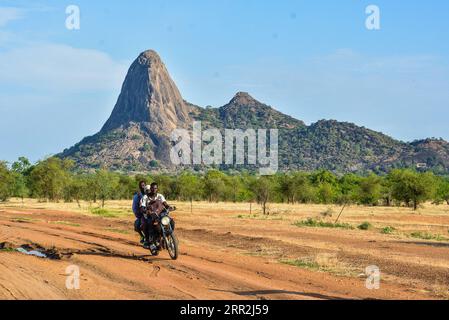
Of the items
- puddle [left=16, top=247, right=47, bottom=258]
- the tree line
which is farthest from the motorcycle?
the tree line

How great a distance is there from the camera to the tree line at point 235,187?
7325cm

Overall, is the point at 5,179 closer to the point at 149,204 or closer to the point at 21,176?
the point at 21,176

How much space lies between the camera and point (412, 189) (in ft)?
243

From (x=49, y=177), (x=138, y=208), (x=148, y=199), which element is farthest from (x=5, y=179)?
(x=148, y=199)

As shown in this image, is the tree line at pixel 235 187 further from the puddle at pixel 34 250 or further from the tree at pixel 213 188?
the puddle at pixel 34 250

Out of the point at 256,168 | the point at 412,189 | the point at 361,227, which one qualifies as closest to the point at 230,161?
the point at 256,168

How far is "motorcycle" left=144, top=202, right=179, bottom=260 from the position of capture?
1672 centimetres

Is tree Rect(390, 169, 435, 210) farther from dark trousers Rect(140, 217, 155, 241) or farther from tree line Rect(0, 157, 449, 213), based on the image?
dark trousers Rect(140, 217, 155, 241)

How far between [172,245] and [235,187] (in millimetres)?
80715

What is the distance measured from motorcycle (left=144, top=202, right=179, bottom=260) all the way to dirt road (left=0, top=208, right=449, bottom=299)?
15.5 inches

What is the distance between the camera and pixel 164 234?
16.8 meters
